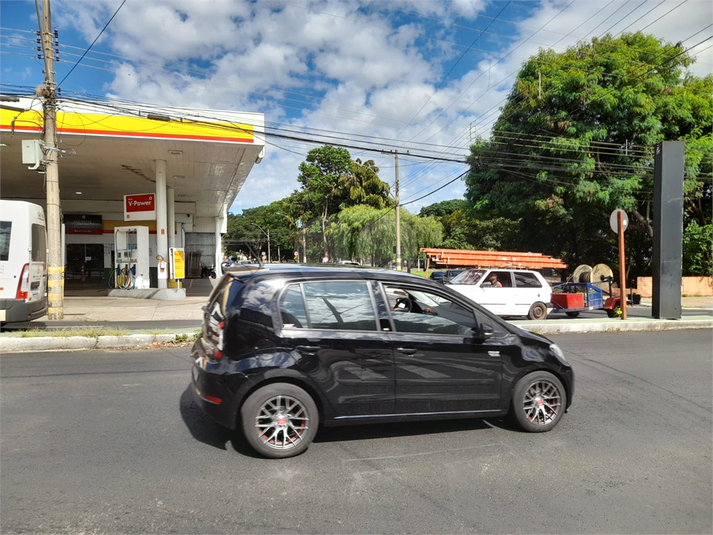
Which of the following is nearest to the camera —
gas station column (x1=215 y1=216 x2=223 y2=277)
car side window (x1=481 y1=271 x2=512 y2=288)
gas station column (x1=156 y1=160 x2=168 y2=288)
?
car side window (x1=481 y1=271 x2=512 y2=288)

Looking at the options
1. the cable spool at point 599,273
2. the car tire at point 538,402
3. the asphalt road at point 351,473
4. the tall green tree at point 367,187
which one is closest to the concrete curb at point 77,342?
the asphalt road at point 351,473

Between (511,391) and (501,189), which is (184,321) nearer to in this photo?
(511,391)

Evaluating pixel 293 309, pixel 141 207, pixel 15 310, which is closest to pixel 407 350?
pixel 293 309

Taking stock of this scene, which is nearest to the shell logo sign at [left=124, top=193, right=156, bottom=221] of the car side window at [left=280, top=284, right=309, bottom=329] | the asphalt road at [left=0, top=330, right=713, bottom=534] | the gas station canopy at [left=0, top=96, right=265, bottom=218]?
the gas station canopy at [left=0, top=96, right=265, bottom=218]

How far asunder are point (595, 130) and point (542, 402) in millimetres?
22495

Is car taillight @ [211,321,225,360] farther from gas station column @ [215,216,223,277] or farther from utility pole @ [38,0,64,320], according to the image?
gas station column @ [215,216,223,277]

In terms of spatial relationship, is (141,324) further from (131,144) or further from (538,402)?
(538,402)

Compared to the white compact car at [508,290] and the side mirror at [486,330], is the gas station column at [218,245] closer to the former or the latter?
the white compact car at [508,290]

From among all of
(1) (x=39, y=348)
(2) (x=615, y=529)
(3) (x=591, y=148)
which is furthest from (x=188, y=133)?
(3) (x=591, y=148)

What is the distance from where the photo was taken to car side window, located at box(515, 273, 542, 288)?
13.6 metres

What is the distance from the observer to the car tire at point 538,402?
14.8 ft

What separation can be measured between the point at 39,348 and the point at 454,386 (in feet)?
24.0

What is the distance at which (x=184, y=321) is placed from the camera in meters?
12.6

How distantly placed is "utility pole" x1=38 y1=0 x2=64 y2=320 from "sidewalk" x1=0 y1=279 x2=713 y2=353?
2.45ft
